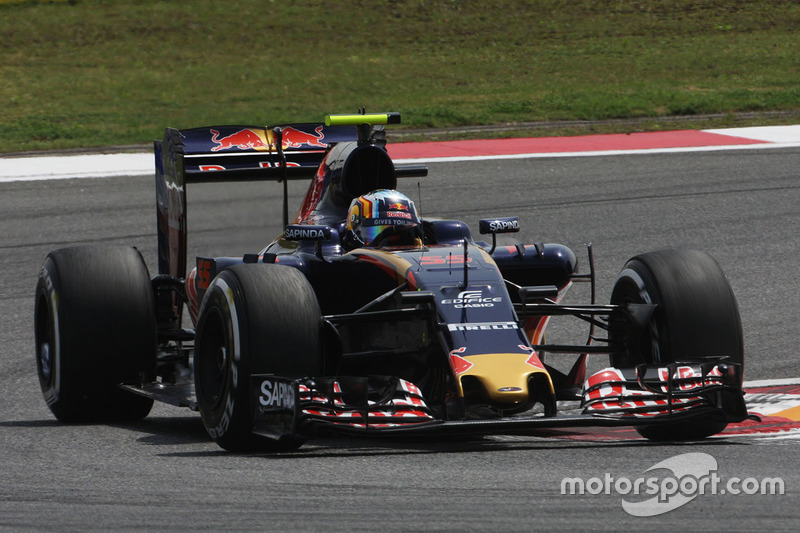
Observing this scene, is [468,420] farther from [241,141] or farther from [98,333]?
[241,141]

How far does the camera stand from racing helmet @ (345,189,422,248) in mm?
7520

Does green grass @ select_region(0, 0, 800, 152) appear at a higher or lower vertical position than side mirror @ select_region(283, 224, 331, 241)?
higher

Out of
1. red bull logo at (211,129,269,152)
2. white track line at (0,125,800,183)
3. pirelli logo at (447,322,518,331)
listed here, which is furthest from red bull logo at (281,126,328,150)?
white track line at (0,125,800,183)

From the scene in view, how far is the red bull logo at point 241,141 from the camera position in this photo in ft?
30.7

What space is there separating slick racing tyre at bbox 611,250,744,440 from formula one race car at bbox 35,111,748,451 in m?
0.01

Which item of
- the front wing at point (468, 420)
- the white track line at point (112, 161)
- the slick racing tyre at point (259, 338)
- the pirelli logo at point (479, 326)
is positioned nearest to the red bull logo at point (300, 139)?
the slick racing tyre at point (259, 338)

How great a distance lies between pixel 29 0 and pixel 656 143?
1910cm

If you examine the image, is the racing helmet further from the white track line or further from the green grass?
the green grass

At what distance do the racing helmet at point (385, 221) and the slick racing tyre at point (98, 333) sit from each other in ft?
4.40

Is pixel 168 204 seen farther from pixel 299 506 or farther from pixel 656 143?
pixel 656 143

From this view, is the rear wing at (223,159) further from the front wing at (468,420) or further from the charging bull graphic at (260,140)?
the front wing at (468,420)

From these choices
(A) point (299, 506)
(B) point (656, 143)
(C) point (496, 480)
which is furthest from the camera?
(B) point (656, 143)

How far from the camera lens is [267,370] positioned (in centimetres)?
617

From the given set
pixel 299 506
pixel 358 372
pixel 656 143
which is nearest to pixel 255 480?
pixel 299 506
